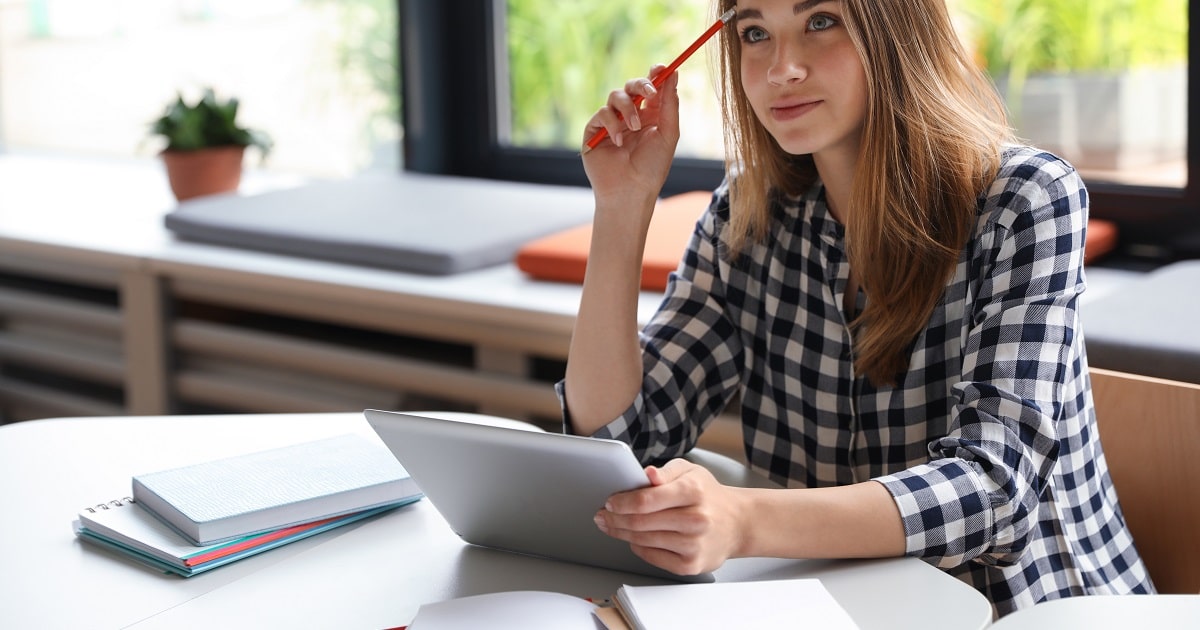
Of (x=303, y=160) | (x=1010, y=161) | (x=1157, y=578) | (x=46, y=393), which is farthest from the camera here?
(x=303, y=160)

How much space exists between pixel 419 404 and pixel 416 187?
68cm

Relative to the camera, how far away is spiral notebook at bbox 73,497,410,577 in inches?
40.1

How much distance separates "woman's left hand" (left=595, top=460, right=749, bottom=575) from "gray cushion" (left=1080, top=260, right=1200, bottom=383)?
71 cm

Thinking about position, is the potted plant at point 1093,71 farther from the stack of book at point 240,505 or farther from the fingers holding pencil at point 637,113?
the stack of book at point 240,505

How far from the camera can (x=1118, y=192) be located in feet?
6.84

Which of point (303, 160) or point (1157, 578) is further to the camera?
point (303, 160)

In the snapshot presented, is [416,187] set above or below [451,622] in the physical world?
above

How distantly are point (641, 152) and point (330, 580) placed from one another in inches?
23.4

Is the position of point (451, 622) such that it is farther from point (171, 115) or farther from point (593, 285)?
point (171, 115)

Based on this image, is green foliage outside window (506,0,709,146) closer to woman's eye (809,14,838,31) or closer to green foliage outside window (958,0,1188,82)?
green foliage outside window (958,0,1188,82)

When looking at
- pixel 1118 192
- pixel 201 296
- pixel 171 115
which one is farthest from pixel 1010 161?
pixel 171 115

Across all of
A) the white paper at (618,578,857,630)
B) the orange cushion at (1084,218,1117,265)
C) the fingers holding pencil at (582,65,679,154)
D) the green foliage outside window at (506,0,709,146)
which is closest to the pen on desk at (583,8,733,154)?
the fingers holding pencil at (582,65,679,154)

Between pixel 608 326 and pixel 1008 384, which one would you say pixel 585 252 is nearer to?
pixel 608 326

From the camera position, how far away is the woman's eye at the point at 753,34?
1277mm
